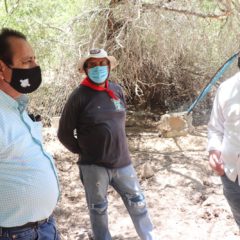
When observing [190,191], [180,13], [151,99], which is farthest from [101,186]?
[151,99]

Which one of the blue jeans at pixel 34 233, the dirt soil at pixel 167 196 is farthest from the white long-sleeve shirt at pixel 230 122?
the dirt soil at pixel 167 196

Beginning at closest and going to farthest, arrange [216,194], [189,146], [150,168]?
1. [216,194]
2. [150,168]
3. [189,146]

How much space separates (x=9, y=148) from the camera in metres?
1.70

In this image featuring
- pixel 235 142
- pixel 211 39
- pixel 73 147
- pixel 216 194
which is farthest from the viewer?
pixel 211 39

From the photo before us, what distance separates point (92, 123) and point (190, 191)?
2.00 metres

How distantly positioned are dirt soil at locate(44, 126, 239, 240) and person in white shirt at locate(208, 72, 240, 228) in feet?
3.76

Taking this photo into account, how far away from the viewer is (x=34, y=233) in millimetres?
1816

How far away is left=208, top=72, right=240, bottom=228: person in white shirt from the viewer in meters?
2.32

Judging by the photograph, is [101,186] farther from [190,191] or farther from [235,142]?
[190,191]

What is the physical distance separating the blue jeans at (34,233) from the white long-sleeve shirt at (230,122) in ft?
3.69

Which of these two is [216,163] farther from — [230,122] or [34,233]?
[34,233]

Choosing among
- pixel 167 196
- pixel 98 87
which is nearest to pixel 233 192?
pixel 98 87

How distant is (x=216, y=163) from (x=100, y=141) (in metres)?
0.86

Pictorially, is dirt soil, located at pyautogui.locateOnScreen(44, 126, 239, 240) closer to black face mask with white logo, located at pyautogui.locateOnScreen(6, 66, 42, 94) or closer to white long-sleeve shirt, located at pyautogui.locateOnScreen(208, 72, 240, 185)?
white long-sleeve shirt, located at pyautogui.locateOnScreen(208, 72, 240, 185)
